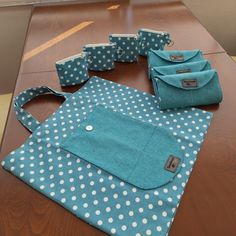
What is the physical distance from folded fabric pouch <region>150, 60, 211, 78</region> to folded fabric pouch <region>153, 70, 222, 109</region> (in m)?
0.04

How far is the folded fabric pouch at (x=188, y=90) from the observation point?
81 cm

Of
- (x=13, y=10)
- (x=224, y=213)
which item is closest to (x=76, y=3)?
(x=13, y=10)

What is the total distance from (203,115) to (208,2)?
4.04 feet

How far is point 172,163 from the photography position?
652 millimetres

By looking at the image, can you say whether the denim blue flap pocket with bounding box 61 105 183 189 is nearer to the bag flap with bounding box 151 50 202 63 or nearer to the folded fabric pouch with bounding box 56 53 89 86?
the folded fabric pouch with bounding box 56 53 89 86

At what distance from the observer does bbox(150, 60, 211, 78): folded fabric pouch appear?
2.88 ft

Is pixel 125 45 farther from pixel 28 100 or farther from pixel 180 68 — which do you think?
pixel 28 100

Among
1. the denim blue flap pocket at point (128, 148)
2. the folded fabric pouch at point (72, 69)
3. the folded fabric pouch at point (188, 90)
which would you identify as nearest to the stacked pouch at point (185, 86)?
the folded fabric pouch at point (188, 90)

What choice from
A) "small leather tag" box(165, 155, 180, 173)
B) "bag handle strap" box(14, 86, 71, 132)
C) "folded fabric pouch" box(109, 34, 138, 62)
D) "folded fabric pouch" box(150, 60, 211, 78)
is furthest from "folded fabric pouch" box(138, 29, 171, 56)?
"small leather tag" box(165, 155, 180, 173)

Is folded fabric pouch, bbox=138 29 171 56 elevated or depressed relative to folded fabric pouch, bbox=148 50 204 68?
elevated

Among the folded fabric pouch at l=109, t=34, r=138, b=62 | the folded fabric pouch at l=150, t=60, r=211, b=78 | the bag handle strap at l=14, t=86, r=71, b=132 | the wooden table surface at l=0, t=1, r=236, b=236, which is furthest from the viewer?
the folded fabric pouch at l=109, t=34, r=138, b=62

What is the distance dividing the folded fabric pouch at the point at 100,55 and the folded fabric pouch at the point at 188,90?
0.74ft

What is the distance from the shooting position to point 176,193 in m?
0.60

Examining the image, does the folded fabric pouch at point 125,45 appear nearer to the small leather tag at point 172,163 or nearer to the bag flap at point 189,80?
the bag flap at point 189,80
